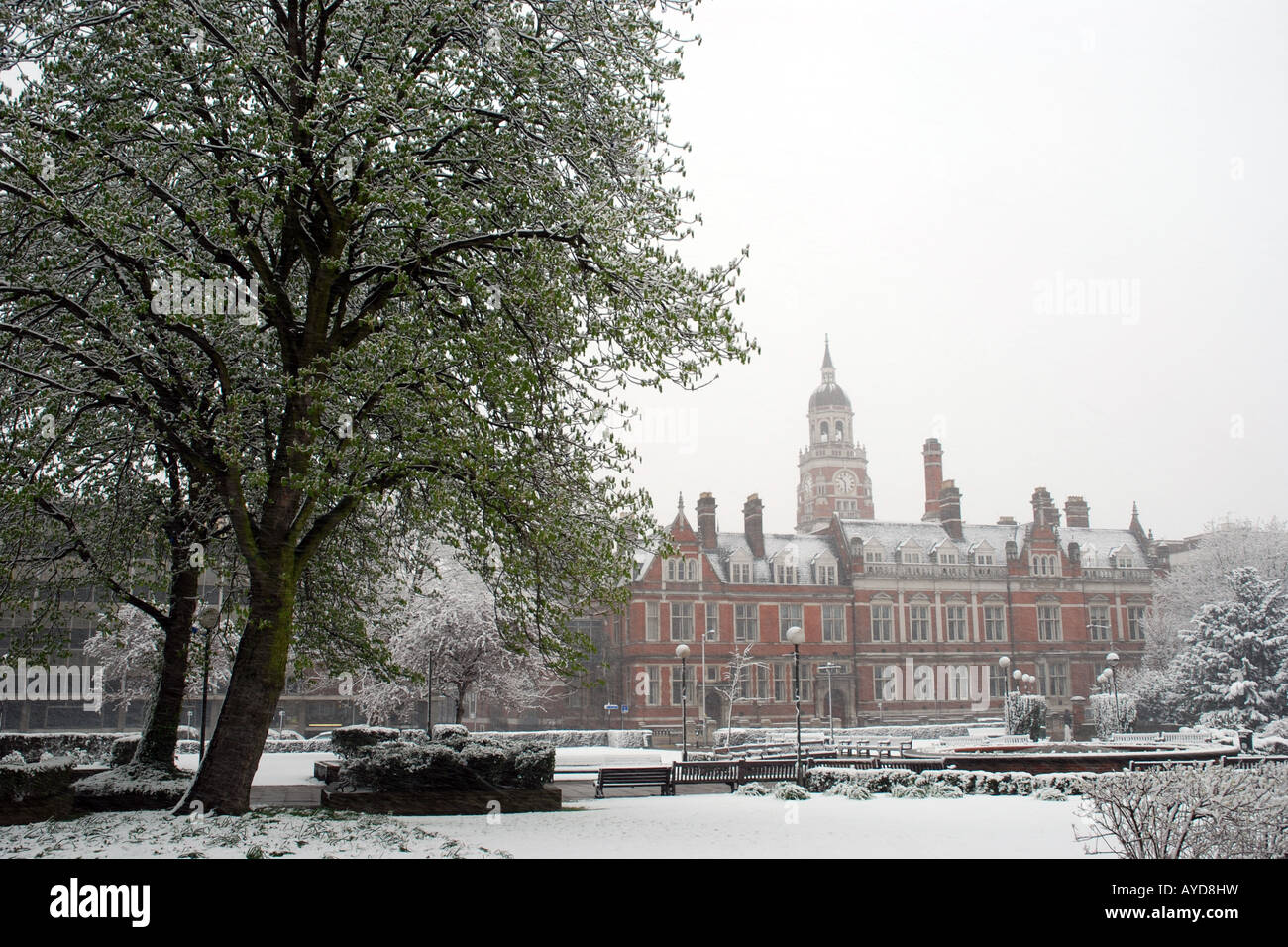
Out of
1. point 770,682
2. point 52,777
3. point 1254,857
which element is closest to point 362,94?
point 52,777

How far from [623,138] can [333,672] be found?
10.1 m

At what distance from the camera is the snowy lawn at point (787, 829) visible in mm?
12812

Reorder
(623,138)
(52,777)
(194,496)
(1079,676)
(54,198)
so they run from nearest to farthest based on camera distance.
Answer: (54,198) → (623,138) → (52,777) → (194,496) → (1079,676)

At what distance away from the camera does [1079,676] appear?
60.8 metres

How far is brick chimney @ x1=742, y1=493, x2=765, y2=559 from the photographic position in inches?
2327

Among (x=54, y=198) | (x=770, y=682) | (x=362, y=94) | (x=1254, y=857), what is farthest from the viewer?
(x=770, y=682)

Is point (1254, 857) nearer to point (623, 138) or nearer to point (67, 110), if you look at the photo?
point (623, 138)

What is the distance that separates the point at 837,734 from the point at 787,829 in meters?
30.4

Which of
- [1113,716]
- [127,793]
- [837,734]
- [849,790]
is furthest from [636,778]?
[1113,716]

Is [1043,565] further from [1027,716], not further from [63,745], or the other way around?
[63,745]

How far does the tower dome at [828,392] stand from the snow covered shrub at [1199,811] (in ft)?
441

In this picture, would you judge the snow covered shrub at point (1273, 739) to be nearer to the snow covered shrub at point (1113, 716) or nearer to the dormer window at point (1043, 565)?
the snow covered shrub at point (1113, 716)

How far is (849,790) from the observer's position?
66.6ft
